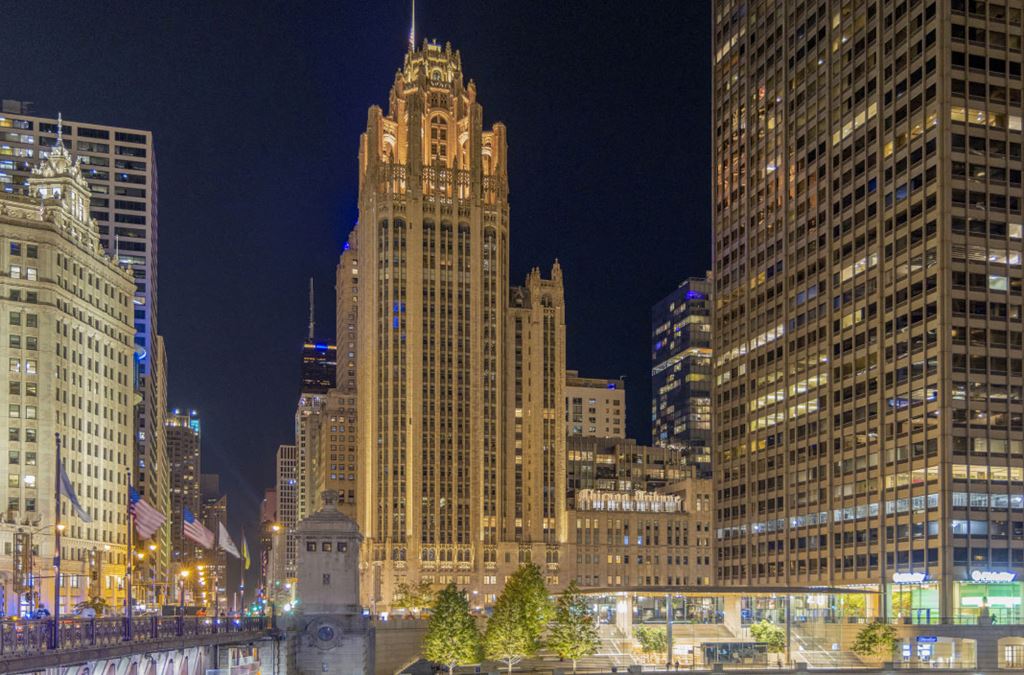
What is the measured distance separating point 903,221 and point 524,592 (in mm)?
62810

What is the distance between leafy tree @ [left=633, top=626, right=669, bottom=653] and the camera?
409 ft

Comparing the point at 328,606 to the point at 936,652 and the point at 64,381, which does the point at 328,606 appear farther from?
the point at 936,652

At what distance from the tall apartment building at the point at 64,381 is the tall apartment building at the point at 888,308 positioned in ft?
290

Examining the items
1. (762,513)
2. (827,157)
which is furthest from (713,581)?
(827,157)

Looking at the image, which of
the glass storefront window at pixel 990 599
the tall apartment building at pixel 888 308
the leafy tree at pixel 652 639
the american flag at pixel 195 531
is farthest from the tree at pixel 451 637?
the glass storefront window at pixel 990 599

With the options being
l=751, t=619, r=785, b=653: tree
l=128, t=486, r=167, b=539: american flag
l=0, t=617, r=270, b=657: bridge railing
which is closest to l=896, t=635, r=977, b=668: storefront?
l=751, t=619, r=785, b=653: tree

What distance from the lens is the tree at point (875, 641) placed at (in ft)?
416

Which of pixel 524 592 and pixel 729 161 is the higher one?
pixel 729 161

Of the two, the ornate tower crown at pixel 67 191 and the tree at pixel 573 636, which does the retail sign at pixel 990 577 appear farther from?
the ornate tower crown at pixel 67 191

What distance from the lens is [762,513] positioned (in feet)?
593

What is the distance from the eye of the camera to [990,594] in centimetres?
13688

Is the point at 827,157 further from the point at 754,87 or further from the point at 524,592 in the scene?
the point at 524,592

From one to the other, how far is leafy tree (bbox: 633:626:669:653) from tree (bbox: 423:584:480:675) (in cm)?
1721

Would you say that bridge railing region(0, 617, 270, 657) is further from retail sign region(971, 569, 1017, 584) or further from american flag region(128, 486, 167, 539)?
retail sign region(971, 569, 1017, 584)
